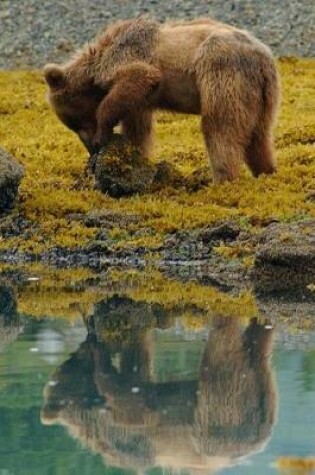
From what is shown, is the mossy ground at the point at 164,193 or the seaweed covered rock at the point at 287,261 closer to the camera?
the seaweed covered rock at the point at 287,261

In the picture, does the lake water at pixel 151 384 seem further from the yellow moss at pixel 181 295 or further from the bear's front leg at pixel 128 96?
the bear's front leg at pixel 128 96

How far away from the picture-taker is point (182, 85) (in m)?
20.3

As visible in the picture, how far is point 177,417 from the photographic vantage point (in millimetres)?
10523

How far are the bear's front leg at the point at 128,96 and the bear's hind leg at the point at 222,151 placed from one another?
0.91 metres

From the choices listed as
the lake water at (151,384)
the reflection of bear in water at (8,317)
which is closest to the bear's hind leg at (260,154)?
the lake water at (151,384)

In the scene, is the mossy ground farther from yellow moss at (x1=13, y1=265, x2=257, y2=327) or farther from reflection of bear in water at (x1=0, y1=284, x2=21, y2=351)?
reflection of bear in water at (x1=0, y1=284, x2=21, y2=351)

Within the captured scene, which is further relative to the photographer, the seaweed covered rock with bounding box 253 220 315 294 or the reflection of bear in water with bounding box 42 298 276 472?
the seaweed covered rock with bounding box 253 220 315 294

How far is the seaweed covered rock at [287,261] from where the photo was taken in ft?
53.3

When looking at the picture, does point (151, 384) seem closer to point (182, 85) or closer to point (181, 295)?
point (181, 295)

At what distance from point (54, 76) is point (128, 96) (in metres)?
1.44

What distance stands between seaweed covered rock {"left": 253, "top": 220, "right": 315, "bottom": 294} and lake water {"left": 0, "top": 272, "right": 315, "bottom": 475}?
76 centimetres

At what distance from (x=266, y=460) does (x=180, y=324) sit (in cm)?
505

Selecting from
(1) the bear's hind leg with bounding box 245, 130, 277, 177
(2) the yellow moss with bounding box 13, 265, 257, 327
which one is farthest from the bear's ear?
(2) the yellow moss with bounding box 13, 265, 257, 327

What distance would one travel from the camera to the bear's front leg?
2027cm
